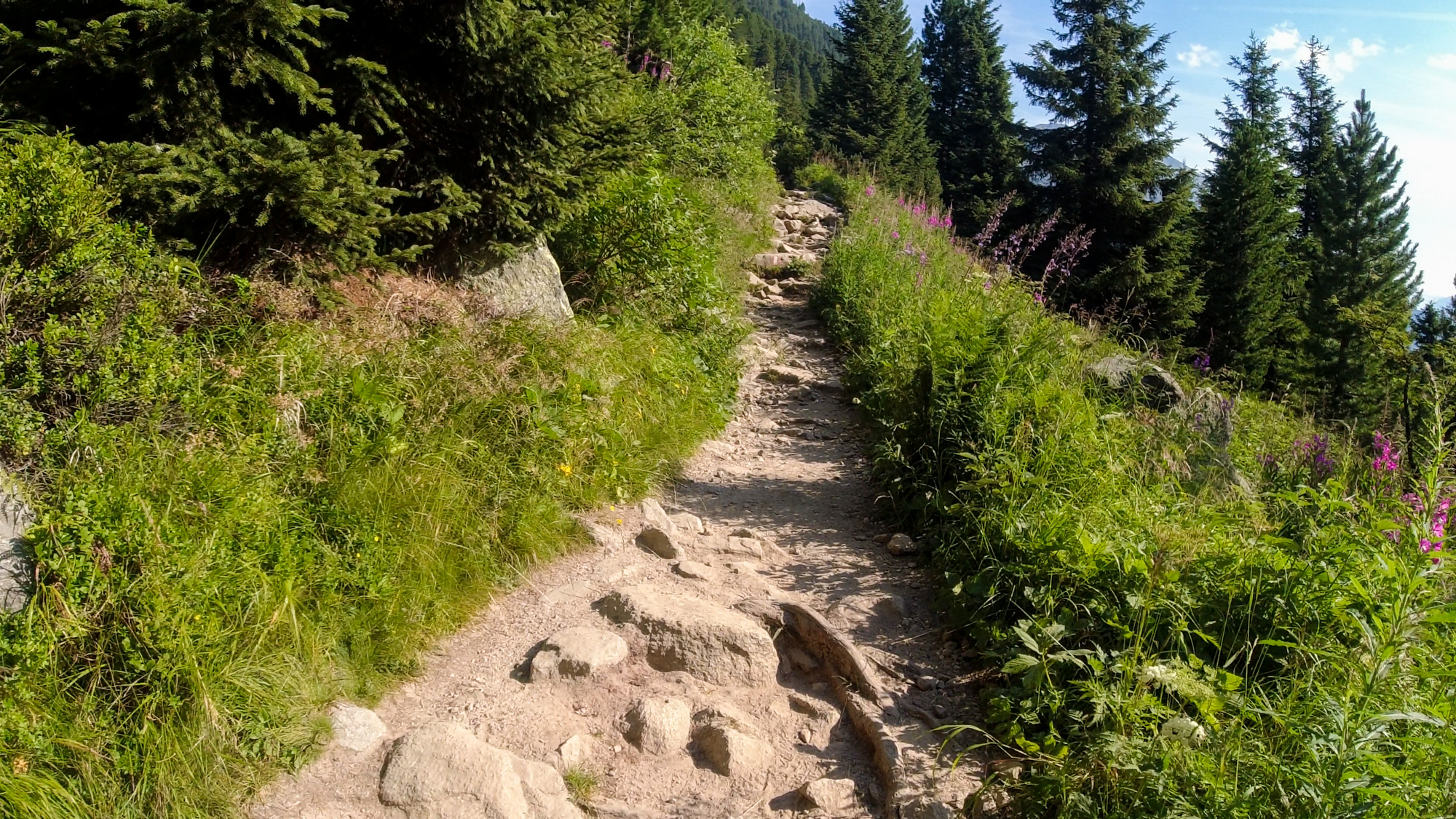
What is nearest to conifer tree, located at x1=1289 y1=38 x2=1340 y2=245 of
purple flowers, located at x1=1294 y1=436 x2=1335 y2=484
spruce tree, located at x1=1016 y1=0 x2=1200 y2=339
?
spruce tree, located at x1=1016 y1=0 x2=1200 y2=339

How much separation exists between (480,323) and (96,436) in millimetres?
2474

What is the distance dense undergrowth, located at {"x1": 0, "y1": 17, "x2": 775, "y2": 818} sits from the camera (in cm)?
270

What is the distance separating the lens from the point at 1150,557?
3.49m

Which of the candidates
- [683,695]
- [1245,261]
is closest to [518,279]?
[683,695]

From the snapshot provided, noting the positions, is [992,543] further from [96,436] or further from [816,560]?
[96,436]

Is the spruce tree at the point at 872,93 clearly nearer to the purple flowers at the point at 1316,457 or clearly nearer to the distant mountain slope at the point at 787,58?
the distant mountain slope at the point at 787,58

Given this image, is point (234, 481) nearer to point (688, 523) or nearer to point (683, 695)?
point (683, 695)

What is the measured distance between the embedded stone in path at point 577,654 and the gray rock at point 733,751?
59cm

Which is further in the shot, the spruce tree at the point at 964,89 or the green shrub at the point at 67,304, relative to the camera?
the spruce tree at the point at 964,89

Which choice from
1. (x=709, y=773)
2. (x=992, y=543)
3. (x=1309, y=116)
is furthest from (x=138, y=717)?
(x=1309, y=116)

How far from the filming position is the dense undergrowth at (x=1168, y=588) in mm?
2457

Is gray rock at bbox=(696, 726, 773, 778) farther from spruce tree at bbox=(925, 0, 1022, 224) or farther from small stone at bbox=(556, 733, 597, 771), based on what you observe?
spruce tree at bbox=(925, 0, 1022, 224)

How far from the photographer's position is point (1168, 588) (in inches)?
136

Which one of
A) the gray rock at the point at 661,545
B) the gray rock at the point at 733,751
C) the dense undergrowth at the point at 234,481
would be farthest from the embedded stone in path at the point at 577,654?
the gray rock at the point at 661,545
